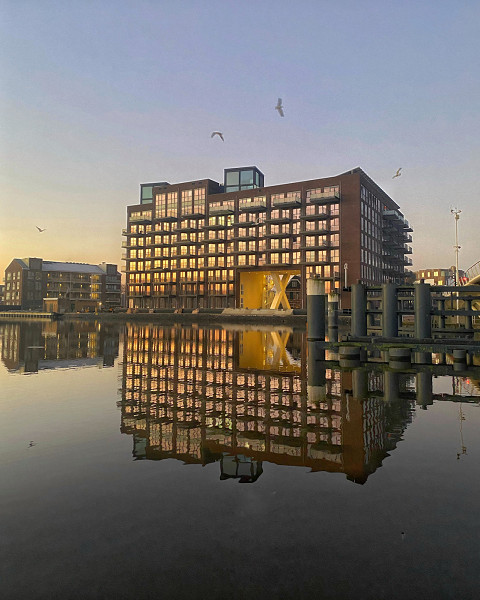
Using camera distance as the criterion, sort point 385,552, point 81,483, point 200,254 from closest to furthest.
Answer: point 385,552 → point 81,483 → point 200,254

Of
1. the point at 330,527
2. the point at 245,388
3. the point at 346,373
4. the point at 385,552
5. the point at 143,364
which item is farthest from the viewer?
the point at 143,364

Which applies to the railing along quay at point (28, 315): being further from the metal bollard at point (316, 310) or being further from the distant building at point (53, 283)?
the metal bollard at point (316, 310)

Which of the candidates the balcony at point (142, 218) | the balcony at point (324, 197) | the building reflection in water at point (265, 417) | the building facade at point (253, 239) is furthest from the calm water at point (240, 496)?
the balcony at point (142, 218)

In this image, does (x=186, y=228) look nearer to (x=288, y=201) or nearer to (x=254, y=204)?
(x=254, y=204)

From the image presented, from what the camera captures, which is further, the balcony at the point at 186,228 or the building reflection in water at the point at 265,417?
the balcony at the point at 186,228

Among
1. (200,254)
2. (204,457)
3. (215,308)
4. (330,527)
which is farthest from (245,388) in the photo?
(200,254)

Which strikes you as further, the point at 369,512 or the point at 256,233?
the point at 256,233

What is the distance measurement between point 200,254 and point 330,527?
9566 centimetres

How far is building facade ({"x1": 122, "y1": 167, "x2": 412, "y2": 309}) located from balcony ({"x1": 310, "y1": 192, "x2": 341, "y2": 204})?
0.70 feet

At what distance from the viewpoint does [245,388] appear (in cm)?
1192

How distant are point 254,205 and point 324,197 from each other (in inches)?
621

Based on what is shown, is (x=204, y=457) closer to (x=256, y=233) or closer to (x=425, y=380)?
(x=425, y=380)

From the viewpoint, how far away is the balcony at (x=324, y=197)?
261 ft

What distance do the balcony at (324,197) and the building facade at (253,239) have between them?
212 mm
